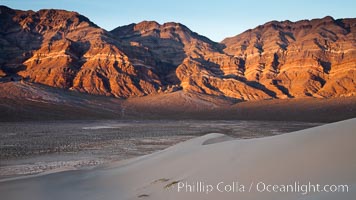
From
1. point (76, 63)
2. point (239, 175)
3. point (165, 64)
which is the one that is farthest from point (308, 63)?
point (239, 175)

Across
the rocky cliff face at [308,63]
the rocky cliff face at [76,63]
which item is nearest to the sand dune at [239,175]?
the rocky cliff face at [76,63]

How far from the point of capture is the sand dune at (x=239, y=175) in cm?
567

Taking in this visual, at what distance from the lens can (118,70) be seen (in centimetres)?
10512

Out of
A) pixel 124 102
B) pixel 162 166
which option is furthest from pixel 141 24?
pixel 162 166

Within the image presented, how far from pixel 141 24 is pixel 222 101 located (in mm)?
99643

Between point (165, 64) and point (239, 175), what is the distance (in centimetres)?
11936

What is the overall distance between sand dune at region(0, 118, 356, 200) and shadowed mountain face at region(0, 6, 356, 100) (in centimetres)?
8867

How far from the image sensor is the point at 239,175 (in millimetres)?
6801

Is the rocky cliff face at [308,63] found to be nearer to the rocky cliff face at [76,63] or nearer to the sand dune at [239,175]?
the rocky cliff face at [76,63]

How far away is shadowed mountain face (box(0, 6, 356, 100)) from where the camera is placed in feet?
326

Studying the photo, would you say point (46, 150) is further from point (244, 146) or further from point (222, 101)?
point (222, 101)

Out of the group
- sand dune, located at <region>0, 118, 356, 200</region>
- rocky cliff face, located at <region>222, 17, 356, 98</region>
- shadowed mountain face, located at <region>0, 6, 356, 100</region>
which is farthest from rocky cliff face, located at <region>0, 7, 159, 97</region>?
sand dune, located at <region>0, 118, 356, 200</region>

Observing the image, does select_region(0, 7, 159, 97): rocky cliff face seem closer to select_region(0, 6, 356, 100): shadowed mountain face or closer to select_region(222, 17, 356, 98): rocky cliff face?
select_region(0, 6, 356, 100): shadowed mountain face

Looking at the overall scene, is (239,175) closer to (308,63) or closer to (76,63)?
(76,63)
